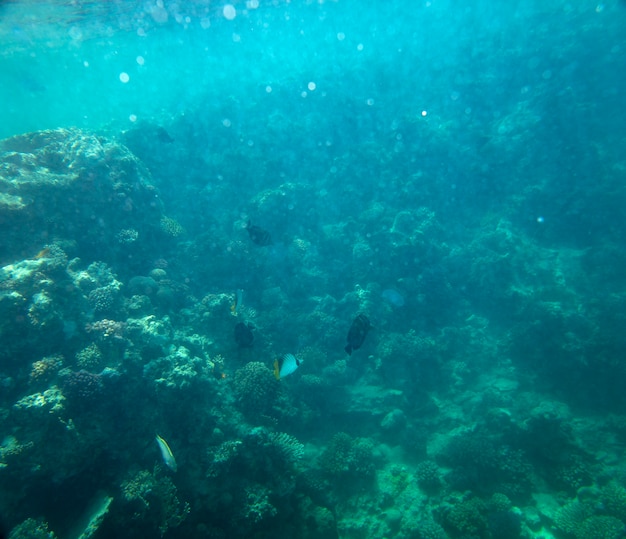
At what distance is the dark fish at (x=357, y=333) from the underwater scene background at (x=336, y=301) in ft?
0.13

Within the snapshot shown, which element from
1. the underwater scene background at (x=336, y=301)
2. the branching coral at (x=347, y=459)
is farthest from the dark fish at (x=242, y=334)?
the branching coral at (x=347, y=459)

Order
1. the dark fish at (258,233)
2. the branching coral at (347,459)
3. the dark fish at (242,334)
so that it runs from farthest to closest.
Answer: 1. the branching coral at (347,459)
2. the dark fish at (258,233)
3. the dark fish at (242,334)

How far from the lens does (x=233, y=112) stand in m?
20.5

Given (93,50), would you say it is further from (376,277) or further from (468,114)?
(376,277)

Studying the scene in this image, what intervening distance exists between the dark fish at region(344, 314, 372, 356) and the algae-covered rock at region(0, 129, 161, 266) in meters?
9.61

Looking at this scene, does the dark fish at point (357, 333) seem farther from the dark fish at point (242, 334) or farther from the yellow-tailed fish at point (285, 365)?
the dark fish at point (242, 334)

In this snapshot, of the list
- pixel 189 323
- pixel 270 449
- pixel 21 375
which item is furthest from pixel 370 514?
pixel 21 375

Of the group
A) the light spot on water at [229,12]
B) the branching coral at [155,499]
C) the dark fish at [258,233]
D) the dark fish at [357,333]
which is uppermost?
the light spot on water at [229,12]

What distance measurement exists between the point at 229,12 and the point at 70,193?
3008cm

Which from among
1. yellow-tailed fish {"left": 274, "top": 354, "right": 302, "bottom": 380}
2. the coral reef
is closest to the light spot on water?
yellow-tailed fish {"left": 274, "top": 354, "right": 302, "bottom": 380}

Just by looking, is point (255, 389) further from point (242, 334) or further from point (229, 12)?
point (229, 12)

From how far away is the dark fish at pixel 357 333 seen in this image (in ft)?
15.2

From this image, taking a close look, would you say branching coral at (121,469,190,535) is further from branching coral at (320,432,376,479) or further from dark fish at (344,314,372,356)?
dark fish at (344,314,372,356)

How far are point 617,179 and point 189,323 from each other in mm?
20464
